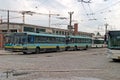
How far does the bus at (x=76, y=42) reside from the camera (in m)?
55.6

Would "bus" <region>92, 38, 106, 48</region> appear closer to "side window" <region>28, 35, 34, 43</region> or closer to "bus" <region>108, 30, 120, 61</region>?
"side window" <region>28, 35, 34, 43</region>

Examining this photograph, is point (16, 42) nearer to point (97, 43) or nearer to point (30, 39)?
point (30, 39)

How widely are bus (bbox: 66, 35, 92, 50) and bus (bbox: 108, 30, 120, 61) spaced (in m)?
27.4

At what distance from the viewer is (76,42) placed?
58562 millimetres

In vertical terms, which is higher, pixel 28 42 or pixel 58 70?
pixel 28 42

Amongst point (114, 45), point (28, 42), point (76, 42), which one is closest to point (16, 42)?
point (28, 42)

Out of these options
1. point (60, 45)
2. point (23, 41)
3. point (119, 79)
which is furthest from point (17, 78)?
point (60, 45)

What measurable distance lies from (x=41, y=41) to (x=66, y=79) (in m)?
29.4

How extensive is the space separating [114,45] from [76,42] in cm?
3205

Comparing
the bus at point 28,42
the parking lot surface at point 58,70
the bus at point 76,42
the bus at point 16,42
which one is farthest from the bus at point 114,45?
the bus at point 76,42

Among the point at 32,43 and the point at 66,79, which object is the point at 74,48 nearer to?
the point at 32,43

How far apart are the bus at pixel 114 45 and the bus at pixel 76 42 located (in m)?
27.4

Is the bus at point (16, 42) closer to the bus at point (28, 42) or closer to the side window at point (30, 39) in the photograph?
the bus at point (28, 42)

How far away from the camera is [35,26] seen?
7825cm
